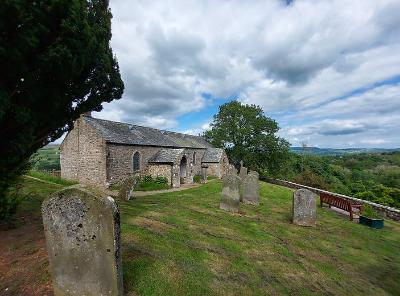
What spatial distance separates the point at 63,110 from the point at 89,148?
Result: 14.6 metres

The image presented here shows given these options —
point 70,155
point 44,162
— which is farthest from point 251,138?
point 44,162

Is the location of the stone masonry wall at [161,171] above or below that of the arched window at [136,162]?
below

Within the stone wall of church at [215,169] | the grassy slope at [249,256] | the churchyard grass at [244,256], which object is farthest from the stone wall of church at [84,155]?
the stone wall of church at [215,169]

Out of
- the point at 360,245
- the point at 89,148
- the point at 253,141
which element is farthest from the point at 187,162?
the point at 360,245

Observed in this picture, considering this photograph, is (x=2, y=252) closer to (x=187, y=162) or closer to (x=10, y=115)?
(x=10, y=115)

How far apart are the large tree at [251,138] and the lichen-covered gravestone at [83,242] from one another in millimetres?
37089

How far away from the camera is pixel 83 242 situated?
4324 mm

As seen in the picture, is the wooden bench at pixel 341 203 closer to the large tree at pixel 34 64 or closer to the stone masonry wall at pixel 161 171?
the stone masonry wall at pixel 161 171

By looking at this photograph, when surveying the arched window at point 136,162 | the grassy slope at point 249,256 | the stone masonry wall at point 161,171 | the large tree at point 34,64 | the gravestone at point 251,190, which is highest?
the large tree at point 34,64

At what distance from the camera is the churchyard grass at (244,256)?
18.0 feet

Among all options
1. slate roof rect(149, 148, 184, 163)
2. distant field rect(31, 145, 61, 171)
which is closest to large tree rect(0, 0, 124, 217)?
distant field rect(31, 145, 61, 171)

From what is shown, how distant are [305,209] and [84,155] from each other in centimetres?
1844

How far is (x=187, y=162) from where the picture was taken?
29.6 m

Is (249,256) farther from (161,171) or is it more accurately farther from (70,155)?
(70,155)
